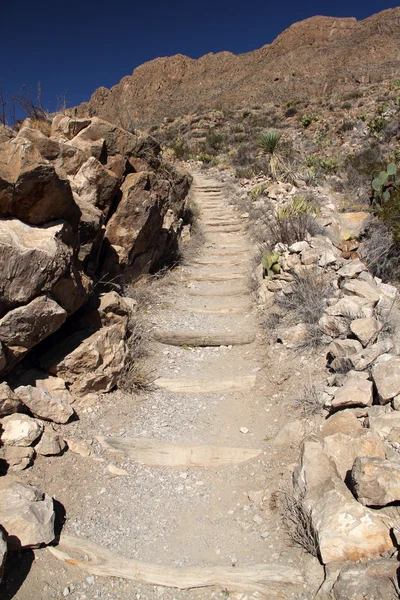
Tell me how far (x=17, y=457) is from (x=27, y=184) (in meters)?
2.14

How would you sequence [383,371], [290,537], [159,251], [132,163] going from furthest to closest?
[159,251]
[132,163]
[383,371]
[290,537]

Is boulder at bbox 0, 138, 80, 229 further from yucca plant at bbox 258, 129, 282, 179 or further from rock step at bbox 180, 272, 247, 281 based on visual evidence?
yucca plant at bbox 258, 129, 282, 179

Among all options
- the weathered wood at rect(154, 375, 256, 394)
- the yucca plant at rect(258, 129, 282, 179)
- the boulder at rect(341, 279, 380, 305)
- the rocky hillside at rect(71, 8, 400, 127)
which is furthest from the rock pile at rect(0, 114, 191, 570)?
the rocky hillside at rect(71, 8, 400, 127)

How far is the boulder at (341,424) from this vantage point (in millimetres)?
3294

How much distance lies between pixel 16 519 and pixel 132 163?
535 centimetres

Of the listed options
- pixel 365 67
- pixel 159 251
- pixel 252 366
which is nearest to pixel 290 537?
pixel 252 366

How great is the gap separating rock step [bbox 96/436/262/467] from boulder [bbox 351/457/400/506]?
3.80 ft

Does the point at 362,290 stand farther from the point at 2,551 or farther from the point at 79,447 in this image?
the point at 2,551

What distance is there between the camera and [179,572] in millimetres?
2594

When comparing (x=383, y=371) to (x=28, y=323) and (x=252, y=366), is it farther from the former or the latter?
(x=28, y=323)

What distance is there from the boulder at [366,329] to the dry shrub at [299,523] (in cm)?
Result: 172

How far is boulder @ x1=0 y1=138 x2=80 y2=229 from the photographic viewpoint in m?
3.41

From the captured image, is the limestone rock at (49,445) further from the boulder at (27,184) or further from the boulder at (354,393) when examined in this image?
the boulder at (354,393)

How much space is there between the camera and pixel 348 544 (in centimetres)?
240
